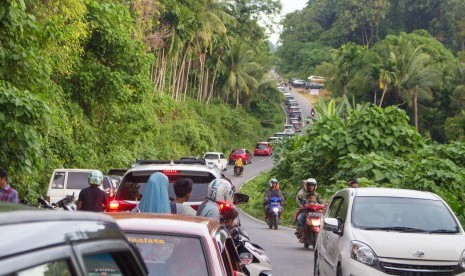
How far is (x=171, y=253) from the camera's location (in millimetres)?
6762

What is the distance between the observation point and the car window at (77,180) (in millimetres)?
25625

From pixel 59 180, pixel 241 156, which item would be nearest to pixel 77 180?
pixel 59 180

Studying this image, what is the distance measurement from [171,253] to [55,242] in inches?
156

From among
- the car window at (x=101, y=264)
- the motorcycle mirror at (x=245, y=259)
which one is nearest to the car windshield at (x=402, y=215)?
the motorcycle mirror at (x=245, y=259)

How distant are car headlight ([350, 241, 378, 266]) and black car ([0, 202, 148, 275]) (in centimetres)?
776

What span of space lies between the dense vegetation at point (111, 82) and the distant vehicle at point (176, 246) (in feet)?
32.5

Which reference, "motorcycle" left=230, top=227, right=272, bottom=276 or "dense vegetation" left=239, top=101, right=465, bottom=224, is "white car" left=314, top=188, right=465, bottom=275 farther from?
"dense vegetation" left=239, top=101, right=465, bottom=224

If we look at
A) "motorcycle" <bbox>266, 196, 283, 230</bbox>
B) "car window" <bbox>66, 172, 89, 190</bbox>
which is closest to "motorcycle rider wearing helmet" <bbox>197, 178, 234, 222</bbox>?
"car window" <bbox>66, 172, 89, 190</bbox>

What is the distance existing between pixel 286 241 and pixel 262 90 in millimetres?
79633

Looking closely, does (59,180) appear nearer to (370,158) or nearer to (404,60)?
(370,158)

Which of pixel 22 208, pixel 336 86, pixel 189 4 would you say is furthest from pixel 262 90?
pixel 22 208

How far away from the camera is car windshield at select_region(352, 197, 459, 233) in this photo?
1190 centimetres

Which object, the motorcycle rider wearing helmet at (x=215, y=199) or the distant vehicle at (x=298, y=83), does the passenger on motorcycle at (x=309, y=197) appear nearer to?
the motorcycle rider wearing helmet at (x=215, y=199)

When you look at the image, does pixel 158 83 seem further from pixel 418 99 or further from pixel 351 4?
pixel 351 4
